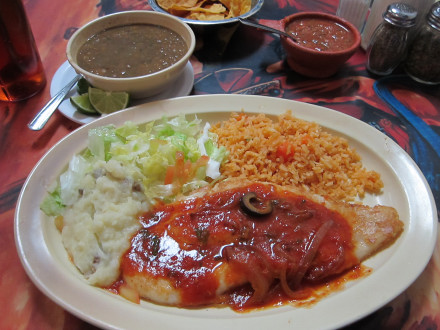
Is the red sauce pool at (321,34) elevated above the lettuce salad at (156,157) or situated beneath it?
elevated above

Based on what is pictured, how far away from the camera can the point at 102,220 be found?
6.13ft

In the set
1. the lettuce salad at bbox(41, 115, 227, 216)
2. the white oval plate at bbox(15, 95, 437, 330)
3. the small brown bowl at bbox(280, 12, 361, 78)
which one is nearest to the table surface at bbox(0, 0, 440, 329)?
the small brown bowl at bbox(280, 12, 361, 78)

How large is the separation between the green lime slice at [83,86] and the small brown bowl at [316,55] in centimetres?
181

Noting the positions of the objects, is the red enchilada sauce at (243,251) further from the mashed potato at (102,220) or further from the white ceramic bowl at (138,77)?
the white ceramic bowl at (138,77)

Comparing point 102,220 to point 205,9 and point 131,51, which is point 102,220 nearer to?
point 131,51

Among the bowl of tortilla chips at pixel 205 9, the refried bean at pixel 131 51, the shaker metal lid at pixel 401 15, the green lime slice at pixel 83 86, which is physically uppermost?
the shaker metal lid at pixel 401 15

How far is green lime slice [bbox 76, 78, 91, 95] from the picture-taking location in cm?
286

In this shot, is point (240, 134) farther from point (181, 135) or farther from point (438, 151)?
point (438, 151)

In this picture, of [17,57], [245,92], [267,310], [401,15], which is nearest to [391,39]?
[401,15]

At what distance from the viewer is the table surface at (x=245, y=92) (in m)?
1.85

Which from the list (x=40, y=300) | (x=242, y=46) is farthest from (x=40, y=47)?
(x=40, y=300)

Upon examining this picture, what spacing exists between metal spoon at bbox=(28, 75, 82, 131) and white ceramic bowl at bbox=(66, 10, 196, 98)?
0.25 m

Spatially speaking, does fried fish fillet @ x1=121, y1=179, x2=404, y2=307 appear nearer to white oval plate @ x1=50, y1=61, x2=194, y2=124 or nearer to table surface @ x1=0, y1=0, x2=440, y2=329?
table surface @ x1=0, y1=0, x2=440, y2=329

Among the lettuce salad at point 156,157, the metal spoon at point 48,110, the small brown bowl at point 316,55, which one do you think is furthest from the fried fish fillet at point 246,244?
the small brown bowl at point 316,55
